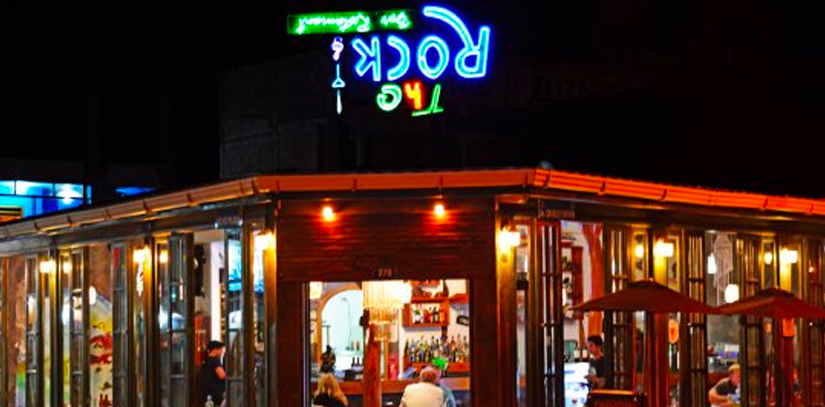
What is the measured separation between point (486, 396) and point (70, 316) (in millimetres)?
7997

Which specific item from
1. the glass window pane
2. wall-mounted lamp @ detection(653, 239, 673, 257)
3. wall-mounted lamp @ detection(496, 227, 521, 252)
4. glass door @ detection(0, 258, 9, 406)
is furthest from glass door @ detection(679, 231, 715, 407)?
glass door @ detection(0, 258, 9, 406)

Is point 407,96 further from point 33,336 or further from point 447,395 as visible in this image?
point 33,336

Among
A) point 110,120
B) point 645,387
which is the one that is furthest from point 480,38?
point 110,120

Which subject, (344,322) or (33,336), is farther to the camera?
(33,336)

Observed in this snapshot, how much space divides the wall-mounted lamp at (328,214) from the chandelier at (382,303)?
2.18 m

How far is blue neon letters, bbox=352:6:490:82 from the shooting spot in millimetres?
19688

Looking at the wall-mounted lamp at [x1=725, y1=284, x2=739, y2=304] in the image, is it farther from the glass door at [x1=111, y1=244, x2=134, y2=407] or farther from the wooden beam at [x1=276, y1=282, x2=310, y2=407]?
the glass door at [x1=111, y1=244, x2=134, y2=407]

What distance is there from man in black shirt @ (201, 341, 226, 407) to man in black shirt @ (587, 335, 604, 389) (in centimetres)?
473

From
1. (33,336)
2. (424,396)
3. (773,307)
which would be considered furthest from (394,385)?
(33,336)

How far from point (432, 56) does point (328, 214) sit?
322cm

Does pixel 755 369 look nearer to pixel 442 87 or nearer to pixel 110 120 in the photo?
pixel 442 87

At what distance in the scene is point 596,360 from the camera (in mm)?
19609

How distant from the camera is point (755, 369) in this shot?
70.1 ft

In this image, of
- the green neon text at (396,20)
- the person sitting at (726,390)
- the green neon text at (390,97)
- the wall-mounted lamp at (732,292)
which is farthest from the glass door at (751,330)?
the green neon text at (396,20)
